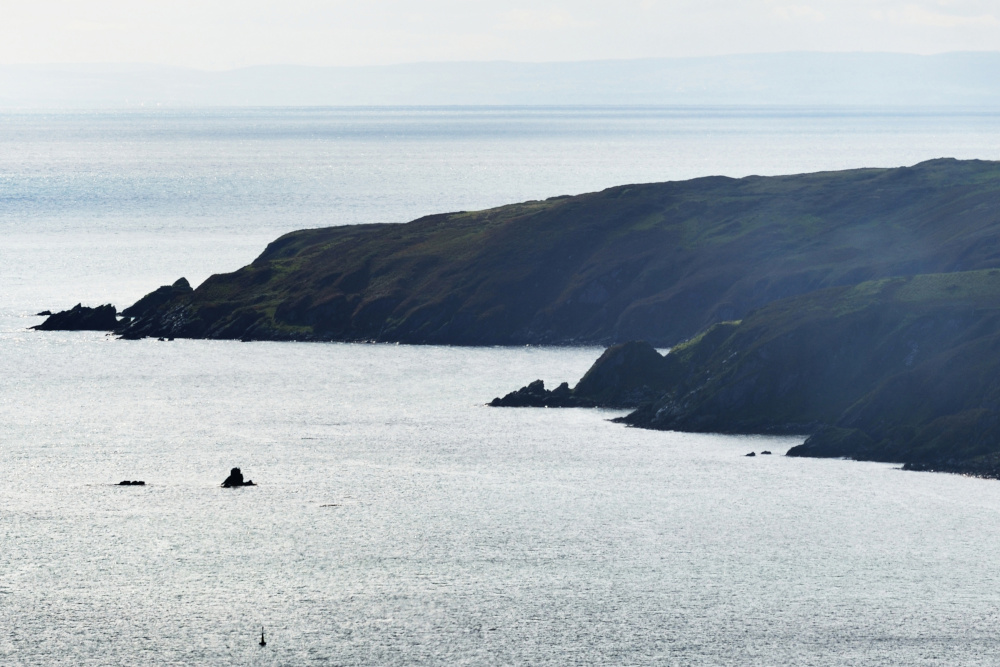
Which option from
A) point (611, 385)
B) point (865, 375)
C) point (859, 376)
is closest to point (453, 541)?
point (859, 376)

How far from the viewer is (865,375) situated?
142250mm

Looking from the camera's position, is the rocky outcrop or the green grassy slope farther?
the rocky outcrop

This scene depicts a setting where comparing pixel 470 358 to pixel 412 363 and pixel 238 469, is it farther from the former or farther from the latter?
pixel 238 469

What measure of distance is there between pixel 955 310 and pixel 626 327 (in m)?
55.0

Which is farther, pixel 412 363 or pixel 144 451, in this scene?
pixel 412 363

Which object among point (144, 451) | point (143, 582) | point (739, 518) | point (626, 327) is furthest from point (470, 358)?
point (143, 582)

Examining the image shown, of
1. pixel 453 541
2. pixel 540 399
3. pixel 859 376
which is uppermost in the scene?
pixel 859 376

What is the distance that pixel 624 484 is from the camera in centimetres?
12500

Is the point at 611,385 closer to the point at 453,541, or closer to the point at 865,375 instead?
the point at 865,375

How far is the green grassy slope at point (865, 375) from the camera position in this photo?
129 m

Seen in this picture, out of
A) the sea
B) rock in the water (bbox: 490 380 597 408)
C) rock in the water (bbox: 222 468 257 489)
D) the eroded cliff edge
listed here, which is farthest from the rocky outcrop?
rock in the water (bbox: 222 468 257 489)

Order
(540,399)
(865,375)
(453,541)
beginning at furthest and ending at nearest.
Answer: (540,399) → (865,375) → (453,541)

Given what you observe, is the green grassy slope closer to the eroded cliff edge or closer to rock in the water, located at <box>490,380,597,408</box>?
the eroded cliff edge

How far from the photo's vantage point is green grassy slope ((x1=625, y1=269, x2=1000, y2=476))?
128875mm
